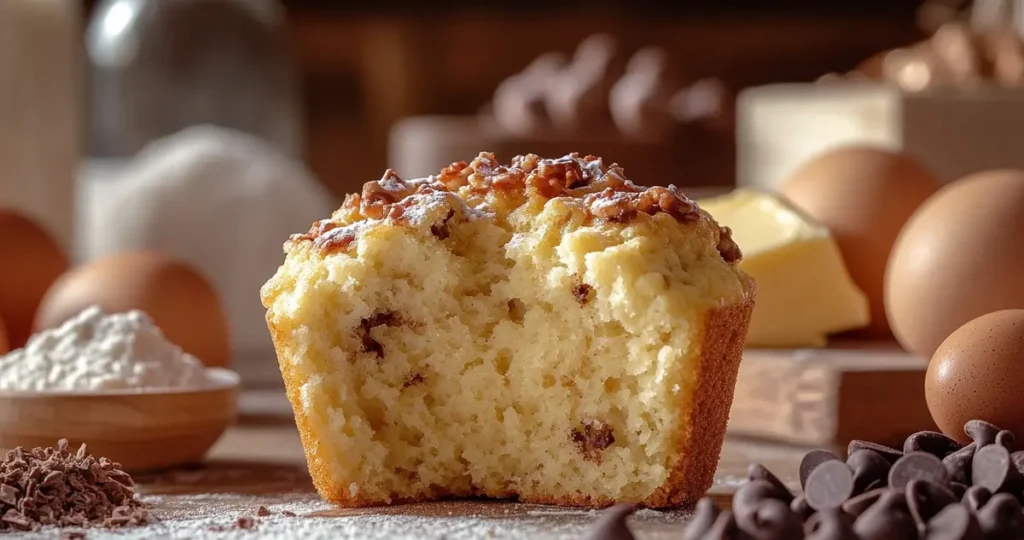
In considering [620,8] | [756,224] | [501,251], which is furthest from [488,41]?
[501,251]

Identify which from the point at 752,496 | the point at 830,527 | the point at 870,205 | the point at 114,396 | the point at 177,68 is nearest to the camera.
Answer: the point at 830,527

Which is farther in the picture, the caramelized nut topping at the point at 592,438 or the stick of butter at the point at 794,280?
the stick of butter at the point at 794,280

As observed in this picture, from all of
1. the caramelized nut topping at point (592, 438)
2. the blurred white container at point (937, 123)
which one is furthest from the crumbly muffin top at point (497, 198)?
the blurred white container at point (937, 123)

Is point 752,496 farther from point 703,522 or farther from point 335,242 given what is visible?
point 335,242

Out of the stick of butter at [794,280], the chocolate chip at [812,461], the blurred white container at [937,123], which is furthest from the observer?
the blurred white container at [937,123]

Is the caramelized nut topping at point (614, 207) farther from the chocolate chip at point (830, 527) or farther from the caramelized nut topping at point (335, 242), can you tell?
the chocolate chip at point (830, 527)

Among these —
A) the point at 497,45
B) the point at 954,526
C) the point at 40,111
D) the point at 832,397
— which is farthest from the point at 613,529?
the point at 497,45

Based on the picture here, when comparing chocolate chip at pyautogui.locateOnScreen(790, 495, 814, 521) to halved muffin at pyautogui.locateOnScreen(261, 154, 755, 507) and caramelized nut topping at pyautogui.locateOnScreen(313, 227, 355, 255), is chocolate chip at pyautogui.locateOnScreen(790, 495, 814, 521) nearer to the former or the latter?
halved muffin at pyautogui.locateOnScreen(261, 154, 755, 507)
